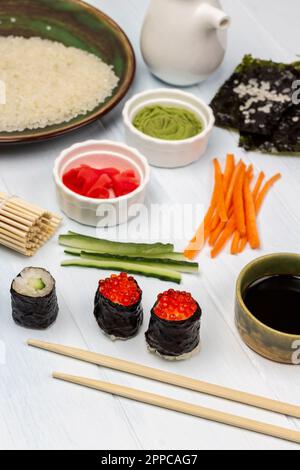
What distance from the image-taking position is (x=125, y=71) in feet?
8.20

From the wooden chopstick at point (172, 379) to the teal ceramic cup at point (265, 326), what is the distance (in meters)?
0.11

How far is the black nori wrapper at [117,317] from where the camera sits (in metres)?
1.80

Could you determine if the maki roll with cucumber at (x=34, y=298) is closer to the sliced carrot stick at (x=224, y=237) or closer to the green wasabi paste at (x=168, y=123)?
the sliced carrot stick at (x=224, y=237)

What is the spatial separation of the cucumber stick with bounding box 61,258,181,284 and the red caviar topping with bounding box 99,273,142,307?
19cm

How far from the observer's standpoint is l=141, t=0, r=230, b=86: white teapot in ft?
7.93

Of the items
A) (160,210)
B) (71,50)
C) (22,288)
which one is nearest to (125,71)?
(71,50)

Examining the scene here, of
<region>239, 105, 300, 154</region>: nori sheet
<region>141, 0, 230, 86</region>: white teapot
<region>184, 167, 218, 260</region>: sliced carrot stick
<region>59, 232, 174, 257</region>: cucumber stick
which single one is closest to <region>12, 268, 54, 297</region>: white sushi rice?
<region>59, 232, 174, 257</region>: cucumber stick

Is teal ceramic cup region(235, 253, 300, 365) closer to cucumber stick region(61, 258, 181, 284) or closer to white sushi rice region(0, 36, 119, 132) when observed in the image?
cucumber stick region(61, 258, 181, 284)

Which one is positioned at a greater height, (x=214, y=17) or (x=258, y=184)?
(x=214, y=17)

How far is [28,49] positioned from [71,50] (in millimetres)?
136

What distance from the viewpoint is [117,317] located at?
182 centimetres

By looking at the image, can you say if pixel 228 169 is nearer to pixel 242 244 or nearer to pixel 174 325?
pixel 242 244

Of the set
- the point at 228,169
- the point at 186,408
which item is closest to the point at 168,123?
the point at 228,169

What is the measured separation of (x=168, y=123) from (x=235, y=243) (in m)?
0.48
